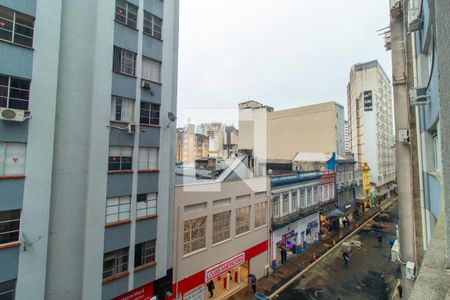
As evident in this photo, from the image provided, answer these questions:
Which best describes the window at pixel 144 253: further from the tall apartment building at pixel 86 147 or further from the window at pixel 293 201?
the window at pixel 293 201

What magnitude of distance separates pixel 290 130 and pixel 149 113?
34224 millimetres

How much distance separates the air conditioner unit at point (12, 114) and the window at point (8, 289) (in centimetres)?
676

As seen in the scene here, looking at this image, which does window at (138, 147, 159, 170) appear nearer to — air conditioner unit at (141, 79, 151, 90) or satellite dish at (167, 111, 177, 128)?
satellite dish at (167, 111, 177, 128)

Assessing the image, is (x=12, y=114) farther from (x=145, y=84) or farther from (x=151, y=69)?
(x=151, y=69)

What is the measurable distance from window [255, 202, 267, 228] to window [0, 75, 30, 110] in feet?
58.7

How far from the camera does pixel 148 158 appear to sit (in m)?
13.8

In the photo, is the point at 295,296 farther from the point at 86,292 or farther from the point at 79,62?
the point at 79,62

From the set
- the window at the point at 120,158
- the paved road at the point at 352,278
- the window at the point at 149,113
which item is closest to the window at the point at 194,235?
the window at the point at 120,158

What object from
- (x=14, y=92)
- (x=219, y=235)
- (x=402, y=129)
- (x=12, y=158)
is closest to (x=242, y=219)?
(x=219, y=235)

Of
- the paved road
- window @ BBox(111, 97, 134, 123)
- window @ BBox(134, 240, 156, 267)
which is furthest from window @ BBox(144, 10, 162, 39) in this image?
the paved road

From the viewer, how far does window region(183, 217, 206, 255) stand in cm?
1569

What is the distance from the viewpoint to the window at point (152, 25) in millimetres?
13820

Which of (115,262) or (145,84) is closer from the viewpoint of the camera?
(115,262)

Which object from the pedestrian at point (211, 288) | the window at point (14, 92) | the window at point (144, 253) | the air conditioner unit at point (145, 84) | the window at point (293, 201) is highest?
the air conditioner unit at point (145, 84)
